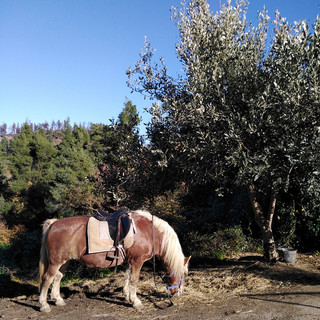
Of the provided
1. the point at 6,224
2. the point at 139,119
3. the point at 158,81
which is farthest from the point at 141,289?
the point at 6,224

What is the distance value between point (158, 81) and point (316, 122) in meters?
3.75

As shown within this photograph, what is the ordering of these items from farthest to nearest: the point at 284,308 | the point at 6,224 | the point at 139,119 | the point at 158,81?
the point at 6,224
the point at 139,119
the point at 158,81
the point at 284,308

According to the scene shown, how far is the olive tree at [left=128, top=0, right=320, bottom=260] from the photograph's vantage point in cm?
560

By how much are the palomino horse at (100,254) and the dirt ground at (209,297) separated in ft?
1.11

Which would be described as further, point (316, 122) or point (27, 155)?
point (27, 155)

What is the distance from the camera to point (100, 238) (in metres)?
5.82

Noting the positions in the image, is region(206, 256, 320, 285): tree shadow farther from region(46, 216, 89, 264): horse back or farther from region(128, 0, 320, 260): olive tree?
region(46, 216, 89, 264): horse back

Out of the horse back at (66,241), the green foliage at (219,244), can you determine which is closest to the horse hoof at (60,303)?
the horse back at (66,241)

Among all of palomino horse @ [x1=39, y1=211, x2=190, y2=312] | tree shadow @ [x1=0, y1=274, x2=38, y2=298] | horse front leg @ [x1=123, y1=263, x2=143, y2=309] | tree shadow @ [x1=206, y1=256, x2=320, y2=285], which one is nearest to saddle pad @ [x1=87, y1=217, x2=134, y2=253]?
palomino horse @ [x1=39, y1=211, x2=190, y2=312]

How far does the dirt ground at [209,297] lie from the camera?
5.25m

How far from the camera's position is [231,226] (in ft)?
36.5

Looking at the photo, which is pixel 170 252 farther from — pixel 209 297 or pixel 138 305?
pixel 209 297

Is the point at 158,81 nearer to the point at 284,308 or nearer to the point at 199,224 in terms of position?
the point at 284,308

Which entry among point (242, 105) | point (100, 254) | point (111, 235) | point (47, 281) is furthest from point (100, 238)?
point (242, 105)
